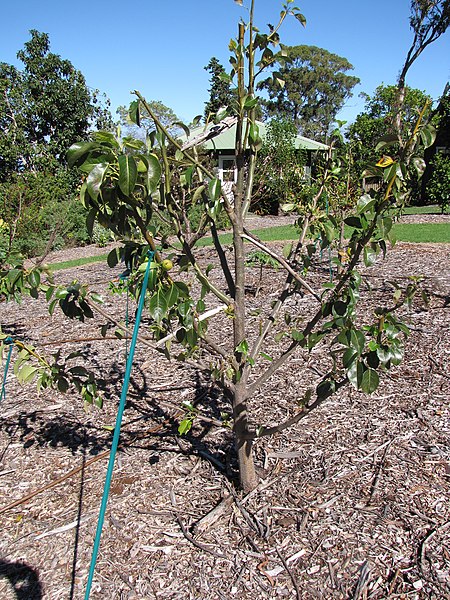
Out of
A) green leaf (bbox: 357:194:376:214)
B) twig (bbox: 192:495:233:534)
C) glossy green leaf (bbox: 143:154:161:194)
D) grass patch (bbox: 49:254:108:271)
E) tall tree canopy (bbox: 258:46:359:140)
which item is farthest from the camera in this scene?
tall tree canopy (bbox: 258:46:359:140)

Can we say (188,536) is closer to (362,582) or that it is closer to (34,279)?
(362,582)

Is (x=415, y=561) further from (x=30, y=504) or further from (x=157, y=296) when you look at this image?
(x=30, y=504)

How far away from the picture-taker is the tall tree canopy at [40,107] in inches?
768

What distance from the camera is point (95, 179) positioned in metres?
1.33

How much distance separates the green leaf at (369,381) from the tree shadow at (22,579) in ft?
5.09

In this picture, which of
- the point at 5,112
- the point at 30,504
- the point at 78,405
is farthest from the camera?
the point at 5,112

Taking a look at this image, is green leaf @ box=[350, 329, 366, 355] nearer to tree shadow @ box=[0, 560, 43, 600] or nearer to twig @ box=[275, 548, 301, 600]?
twig @ box=[275, 548, 301, 600]

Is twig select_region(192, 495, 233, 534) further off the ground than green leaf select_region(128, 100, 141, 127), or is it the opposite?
green leaf select_region(128, 100, 141, 127)

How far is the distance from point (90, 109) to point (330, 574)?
74.3ft

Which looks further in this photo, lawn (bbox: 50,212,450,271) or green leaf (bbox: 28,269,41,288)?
lawn (bbox: 50,212,450,271)

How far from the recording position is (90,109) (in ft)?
71.1

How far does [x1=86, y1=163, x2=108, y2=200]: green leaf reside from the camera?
4.35ft

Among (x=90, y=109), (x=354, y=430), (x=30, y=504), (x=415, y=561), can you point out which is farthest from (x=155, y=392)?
(x=90, y=109)

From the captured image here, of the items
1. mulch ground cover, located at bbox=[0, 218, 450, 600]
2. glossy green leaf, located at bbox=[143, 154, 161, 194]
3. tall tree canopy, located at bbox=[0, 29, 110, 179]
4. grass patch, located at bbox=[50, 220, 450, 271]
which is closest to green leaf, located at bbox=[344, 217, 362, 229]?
mulch ground cover, located at bbox=[0, 218, 450, 600]
